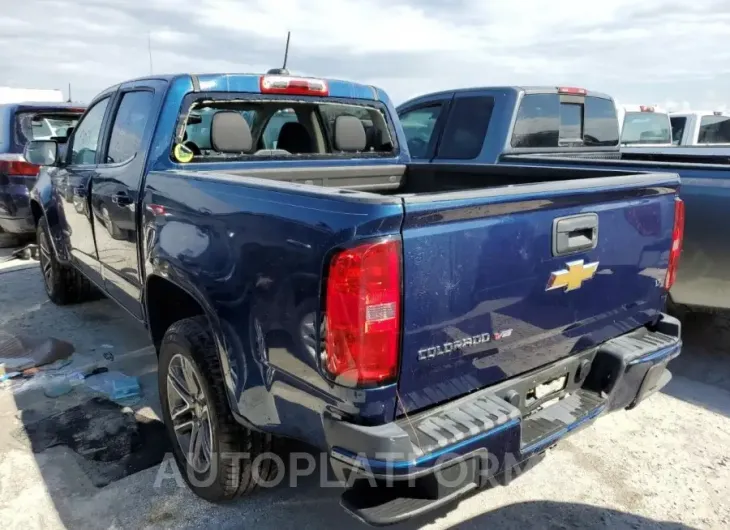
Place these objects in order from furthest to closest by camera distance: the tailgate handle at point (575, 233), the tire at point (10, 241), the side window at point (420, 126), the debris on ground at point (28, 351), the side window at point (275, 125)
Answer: the tire at point (10, 241)
the side window at point (420, 126)
the debris on ground at point (28, 351)
the side window at point (275, 125)
the tailgate handle at point (575, 233)

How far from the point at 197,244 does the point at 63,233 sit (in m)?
2.88

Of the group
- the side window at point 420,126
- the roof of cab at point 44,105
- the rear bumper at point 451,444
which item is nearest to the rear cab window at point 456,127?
the side window at point 420,126

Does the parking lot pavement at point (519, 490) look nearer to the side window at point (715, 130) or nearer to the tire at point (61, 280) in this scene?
the tire at point (61, 280)

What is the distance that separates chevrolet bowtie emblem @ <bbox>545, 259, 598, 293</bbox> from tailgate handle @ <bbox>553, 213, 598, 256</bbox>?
0.06 meters

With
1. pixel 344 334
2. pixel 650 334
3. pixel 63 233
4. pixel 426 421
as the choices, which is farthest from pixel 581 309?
pixel 63 233

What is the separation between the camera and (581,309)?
2.38 m

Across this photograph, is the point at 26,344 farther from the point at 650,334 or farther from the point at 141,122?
the point at 650,334

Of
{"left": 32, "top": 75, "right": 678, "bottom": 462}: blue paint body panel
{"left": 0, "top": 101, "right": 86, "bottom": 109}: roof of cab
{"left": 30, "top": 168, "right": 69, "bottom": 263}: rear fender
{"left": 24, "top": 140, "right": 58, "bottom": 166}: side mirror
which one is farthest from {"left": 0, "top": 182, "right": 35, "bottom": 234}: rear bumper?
{"left": 32, "top": 75, "right": 678, "bottom": 462}: blue paint body panel

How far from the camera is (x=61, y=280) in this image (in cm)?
540

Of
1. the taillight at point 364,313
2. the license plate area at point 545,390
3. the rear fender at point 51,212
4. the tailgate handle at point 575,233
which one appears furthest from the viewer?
the rear fender at point 51,212

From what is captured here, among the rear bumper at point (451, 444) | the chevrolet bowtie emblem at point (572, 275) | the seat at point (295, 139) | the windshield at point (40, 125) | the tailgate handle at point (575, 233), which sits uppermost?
the windshield at point (40, 125)

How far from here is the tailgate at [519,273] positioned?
1857mm

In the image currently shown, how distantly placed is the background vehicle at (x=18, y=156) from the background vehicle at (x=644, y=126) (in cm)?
830

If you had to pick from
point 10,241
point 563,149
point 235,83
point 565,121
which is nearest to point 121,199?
point 235,83
